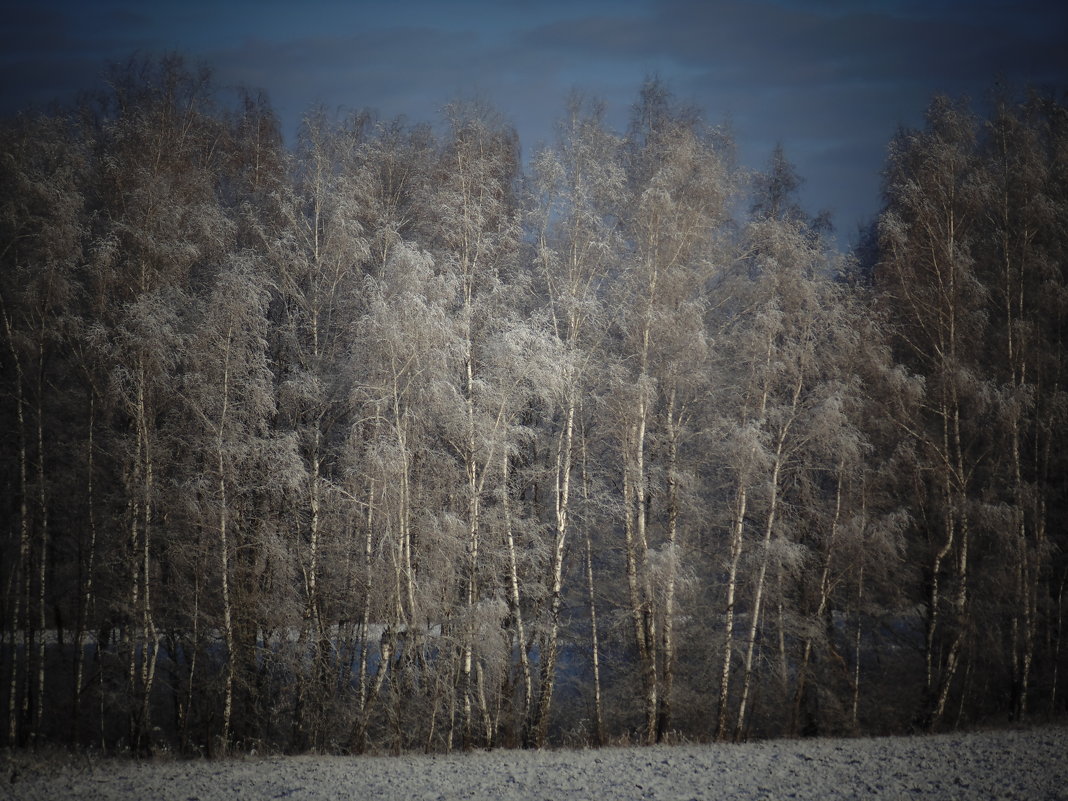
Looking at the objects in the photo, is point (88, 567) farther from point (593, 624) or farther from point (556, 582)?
point (593, 624)

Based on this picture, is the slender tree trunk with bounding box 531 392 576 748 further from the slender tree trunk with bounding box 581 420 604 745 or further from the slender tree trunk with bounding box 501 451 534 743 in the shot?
the slender tree trunk with bounding box 581 420 604 745

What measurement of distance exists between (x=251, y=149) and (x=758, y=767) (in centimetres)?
1591

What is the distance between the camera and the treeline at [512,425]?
40.0 ft

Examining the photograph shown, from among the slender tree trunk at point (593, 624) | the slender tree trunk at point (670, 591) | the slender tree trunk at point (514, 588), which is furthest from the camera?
the slender tree trunk at point (593, 624)

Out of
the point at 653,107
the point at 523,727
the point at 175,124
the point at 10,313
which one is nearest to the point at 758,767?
the point at 523,727

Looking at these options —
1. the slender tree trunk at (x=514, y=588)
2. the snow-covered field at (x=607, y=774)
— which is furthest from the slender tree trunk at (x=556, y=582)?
the snow-covered field at (x=607, y=774)

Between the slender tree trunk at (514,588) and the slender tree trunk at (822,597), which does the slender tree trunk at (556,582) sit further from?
the slender tree trunk at (822,597)

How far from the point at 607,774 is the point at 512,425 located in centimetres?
596

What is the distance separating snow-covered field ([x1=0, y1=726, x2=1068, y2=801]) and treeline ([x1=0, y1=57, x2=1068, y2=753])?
121 cm

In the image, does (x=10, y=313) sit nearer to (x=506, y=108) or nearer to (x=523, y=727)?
(x=506, y=108)

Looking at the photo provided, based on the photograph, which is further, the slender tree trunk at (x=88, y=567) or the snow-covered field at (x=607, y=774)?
the slender tree trunk at (x=88, y=567)

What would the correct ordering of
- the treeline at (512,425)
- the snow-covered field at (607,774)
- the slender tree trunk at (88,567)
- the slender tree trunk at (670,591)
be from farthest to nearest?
the slender tree trunk at (670,591), the treeline at (512,425), the slender tree trunk at (88,567), the snow-covered field at (607,774)

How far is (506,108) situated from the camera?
1575 cm

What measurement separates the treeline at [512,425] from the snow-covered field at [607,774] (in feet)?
3.98
